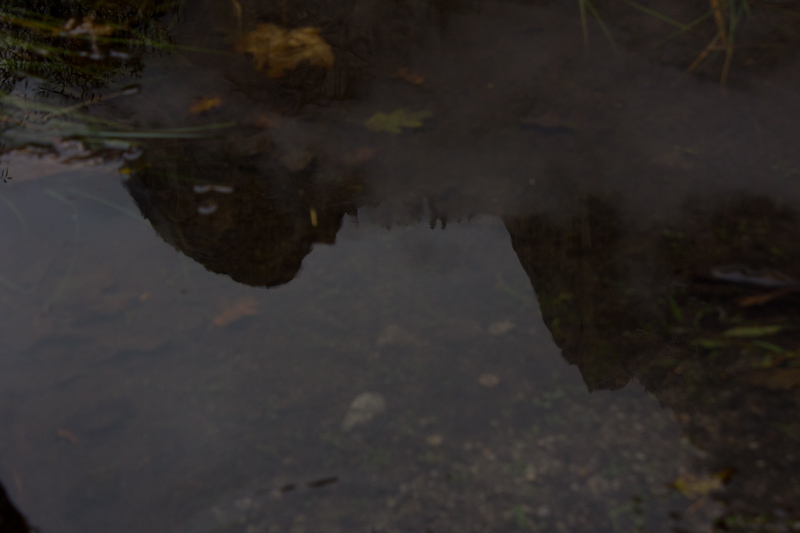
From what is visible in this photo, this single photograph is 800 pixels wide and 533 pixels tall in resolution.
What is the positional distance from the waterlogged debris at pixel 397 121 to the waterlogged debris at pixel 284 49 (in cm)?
48

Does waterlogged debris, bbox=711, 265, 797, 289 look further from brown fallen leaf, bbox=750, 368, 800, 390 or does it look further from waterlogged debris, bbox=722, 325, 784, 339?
brown fallen leaf, bbox=750, 368, 800, 390

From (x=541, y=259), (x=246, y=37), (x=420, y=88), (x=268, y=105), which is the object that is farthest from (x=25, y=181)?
(x=541, y=259)

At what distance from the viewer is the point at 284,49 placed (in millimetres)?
2545

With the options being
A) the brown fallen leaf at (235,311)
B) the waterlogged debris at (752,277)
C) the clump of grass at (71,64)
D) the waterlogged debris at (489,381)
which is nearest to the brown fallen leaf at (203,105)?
the clump of grass at (71,64)

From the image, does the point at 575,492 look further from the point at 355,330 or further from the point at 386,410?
the point at 355,330

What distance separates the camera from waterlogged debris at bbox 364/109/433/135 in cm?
221

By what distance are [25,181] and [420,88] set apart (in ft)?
5.59

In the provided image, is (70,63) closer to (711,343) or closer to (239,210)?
(239,210)

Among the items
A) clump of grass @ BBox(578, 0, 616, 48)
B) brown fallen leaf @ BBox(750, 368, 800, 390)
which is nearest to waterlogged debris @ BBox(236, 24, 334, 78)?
clump of grass @ BBox(578, 0, 616, 48)

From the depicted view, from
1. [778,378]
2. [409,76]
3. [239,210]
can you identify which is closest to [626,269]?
[778,378]

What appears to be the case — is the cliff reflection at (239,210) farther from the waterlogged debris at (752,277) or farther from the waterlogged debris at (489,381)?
the waterlogged debris at (752,277)

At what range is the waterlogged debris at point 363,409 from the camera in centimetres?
150

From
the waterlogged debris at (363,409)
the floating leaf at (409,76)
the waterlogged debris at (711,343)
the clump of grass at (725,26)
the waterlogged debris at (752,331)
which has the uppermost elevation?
the clump of grass at (725,26)

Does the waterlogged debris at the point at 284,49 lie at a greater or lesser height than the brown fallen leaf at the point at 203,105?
greater
